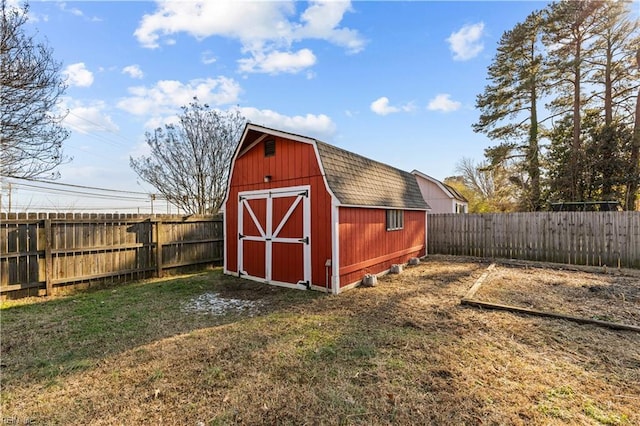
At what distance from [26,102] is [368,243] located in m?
9.10

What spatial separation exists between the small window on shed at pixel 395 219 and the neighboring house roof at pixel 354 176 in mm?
219

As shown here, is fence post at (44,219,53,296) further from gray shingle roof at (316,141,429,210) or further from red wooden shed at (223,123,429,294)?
gray shingle roof at (316,141,429,210)

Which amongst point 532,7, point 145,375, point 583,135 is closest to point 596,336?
point 145,375

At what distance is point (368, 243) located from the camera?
735 centimetres

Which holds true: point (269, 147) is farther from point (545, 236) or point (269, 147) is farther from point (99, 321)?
point (545, 236)

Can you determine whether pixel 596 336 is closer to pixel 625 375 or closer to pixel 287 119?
pixel 625 375

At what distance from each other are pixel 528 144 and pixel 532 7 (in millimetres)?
6716

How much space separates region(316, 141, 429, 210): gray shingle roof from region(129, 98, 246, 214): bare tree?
6.93 m

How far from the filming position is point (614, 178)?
12.0 meters

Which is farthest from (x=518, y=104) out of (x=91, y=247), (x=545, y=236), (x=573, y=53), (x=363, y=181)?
(x=91, y=247)

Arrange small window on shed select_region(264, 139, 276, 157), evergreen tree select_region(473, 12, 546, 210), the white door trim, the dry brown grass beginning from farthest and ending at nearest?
evergreen tree select_region(473, 12, 546, 210), small window on shed select_region(264, 139, 276, 157), the white door trim, the dry brown grass

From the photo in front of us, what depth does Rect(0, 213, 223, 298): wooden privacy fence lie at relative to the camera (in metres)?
5.63

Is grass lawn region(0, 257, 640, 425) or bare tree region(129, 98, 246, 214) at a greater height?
bare tree region(129, 98, 246, 214)

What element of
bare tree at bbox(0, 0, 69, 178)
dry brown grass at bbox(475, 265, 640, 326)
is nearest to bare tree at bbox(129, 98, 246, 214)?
bare tree at bbox(0, 0, 69, 178)
